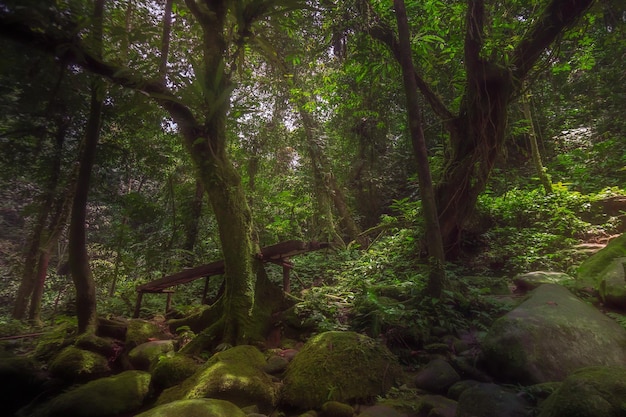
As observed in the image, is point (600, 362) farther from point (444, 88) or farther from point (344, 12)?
point (444, 88)

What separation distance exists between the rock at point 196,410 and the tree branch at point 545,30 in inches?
271

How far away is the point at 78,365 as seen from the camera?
5.12m

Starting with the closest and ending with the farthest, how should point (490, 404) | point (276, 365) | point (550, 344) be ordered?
point (490, 404) < point (550, 344) < point (276, 365)

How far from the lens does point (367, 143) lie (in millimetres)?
12352

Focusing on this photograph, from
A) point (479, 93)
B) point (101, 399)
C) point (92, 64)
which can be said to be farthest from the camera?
point (479, 93)

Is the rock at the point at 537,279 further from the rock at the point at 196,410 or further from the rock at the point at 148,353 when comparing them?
the rock at the point at 148,353

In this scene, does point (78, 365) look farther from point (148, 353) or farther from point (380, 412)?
point (380, 412)

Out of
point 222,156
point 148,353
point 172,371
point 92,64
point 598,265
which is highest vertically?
point 92,64

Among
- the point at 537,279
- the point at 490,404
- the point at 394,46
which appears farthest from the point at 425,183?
the point at 394,46

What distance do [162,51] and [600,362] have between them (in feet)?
27.4

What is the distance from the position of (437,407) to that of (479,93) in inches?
221

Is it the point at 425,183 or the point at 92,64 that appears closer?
the point at 92,64

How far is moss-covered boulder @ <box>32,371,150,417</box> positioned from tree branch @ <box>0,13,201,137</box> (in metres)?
3.66

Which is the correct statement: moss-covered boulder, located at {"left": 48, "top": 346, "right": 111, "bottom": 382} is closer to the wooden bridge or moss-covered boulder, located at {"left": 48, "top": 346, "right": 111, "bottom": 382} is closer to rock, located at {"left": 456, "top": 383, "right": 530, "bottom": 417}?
the wooden bridge
